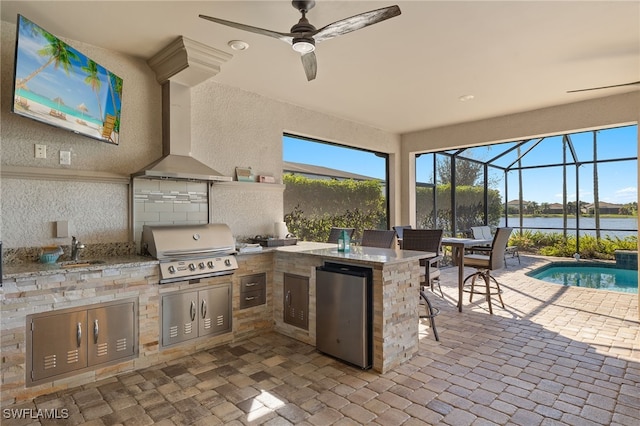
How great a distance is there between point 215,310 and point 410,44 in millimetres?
3029

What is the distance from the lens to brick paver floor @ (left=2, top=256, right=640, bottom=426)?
6.96 feet

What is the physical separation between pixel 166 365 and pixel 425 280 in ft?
8.35

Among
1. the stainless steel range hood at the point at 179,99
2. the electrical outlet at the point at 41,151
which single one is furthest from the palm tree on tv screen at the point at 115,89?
the electrical outlet at the point at 41,151

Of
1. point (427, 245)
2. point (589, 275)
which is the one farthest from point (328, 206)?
point (589, 275)

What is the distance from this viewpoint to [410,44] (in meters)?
3.03

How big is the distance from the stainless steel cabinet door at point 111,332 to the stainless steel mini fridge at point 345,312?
1546 millimetres

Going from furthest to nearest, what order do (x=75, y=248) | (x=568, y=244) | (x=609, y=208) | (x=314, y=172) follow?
(x=568, y=244) → (x=609, y=208) → (x=314, y=172) → (x=75, y=248)

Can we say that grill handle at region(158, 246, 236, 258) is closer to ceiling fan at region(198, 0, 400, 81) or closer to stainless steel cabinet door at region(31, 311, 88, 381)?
stainless steel cabinet door at region(31, 311, 88, 381)

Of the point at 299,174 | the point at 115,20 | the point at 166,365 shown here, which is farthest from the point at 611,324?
the point at 115,20

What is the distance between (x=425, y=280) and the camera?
3531 mm

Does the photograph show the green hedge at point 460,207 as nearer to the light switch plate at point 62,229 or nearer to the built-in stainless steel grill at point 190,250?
the built-in stainless steel grill at point 190,250

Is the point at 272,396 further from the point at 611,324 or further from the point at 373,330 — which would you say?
the point at 611,324

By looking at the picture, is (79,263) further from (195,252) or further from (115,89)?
(115,89)

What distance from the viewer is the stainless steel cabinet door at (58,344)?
2.33 meters
